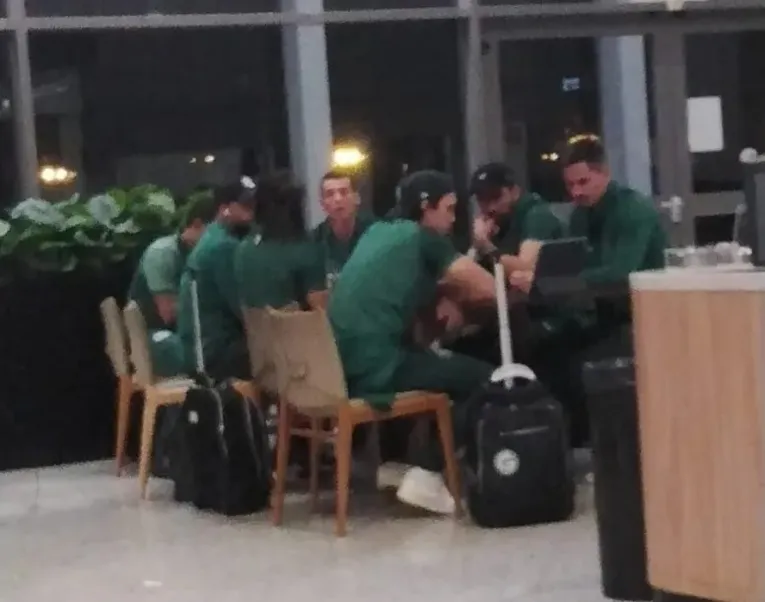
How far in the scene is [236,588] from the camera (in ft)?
12.5

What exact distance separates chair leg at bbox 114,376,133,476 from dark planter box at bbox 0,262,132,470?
0.76 ft

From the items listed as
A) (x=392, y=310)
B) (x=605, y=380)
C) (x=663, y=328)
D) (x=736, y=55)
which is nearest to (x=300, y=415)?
(x=392, y=310)

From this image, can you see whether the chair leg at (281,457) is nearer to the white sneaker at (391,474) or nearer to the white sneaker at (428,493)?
the white sneaker at (428,493)

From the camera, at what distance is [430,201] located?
448cm

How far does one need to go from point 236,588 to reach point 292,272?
62.3 inches

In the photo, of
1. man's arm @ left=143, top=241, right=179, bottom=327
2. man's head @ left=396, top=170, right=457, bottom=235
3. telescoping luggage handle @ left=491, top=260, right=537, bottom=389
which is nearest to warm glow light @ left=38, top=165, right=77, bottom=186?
man's arm @ left=143, top=241, right=179, bottom=327

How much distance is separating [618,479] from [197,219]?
2.93 m

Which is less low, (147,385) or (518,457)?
(147,385)

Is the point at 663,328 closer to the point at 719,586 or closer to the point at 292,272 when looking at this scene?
the point at 719,586

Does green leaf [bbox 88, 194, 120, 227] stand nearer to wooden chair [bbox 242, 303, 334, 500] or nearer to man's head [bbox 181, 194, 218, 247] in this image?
man's head [bbox 181, 194, 218, 247]

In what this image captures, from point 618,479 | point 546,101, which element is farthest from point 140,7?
point 618,479

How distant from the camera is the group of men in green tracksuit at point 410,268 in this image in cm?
446

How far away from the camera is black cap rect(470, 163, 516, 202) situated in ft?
17.1

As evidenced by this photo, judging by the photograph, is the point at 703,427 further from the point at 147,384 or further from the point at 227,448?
the point at 147,384
